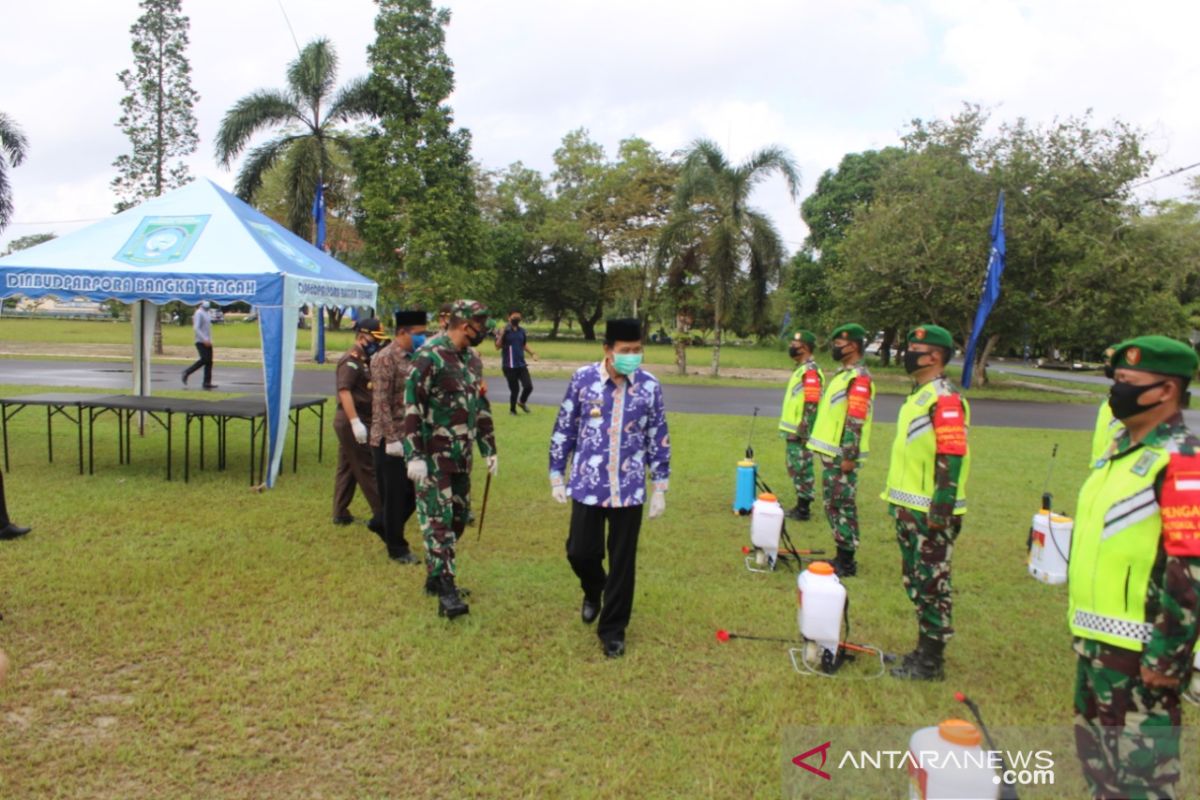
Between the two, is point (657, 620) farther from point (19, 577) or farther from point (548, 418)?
point (548, 418)

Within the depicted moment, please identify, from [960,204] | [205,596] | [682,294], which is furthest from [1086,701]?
[960,204]

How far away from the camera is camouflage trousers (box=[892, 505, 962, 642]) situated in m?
4.05

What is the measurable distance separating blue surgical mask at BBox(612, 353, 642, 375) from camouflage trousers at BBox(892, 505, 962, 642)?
1656mm

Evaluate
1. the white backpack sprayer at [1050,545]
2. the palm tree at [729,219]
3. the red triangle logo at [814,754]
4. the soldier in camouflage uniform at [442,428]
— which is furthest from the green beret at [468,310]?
the palm tree at [729,219]

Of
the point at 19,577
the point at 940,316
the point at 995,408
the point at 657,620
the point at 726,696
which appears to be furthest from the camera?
the point at 940,316

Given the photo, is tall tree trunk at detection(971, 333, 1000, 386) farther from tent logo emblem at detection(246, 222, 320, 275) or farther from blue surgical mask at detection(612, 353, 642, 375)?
blue surgical mask at detection(612, 353, 642, 375)

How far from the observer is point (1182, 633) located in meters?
2.27

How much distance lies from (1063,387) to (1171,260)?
260 inches

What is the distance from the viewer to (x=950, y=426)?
398 cm

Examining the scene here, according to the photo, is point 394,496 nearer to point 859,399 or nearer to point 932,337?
point 859,399

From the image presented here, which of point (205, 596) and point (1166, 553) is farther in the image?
point (205, 596)

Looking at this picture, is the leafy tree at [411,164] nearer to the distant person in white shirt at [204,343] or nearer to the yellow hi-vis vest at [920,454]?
the distant person in white shirt at [204,343]

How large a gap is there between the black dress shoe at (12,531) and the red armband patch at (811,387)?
675cm

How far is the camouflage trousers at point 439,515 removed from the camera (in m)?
4.86
